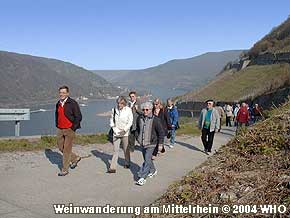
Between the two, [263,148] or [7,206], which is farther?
[263,148]

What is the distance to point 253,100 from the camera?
41.7 m

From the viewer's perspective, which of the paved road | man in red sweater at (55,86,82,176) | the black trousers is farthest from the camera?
the black trousers

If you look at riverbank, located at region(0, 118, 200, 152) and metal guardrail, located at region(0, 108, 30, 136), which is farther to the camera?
metal guardrail, located at region(0, 108, 30, 136)

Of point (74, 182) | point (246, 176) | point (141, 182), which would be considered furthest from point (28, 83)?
point (246, 176)

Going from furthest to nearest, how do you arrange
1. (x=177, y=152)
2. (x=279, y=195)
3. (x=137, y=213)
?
(x=177, y=152) → (x=137, y=213) → (x=279, y=195)

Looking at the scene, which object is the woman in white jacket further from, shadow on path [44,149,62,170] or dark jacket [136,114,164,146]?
shadow on path [44,149,62,170]

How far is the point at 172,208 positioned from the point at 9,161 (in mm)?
5401

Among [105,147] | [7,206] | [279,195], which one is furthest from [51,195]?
[105,147]

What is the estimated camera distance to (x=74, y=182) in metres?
7.30

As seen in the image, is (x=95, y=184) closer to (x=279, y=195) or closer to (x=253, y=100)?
(x=279, y=195)

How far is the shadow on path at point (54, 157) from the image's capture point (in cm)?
908

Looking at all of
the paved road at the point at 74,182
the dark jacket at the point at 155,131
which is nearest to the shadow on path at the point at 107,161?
the paved road at the point at 74,182

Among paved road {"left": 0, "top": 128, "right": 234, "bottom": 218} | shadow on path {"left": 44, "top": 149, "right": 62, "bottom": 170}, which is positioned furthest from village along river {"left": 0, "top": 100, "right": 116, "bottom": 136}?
paved road {"left": 0, "top": 128, "right": 234, "bottom": 218}

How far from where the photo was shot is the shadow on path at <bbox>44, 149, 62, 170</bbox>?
29.8 ft
